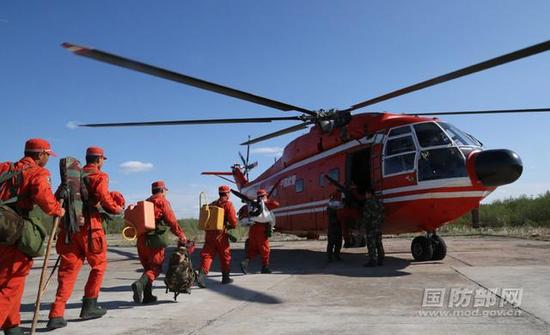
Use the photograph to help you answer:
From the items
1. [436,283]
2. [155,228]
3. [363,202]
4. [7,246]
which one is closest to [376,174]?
[363,202]

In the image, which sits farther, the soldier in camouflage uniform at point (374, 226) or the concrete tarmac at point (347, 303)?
the soldier in camouflage uniform at point (374, 226)

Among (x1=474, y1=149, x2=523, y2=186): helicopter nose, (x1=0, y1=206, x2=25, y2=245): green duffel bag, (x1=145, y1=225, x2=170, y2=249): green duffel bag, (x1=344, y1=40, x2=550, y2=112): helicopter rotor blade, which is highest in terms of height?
(x1=344, y1=40, x2=550, y2=112): helicopter rotor blade

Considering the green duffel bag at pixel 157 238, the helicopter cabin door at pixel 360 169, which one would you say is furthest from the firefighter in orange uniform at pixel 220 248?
the helicopter cabin door at pixel 360 169

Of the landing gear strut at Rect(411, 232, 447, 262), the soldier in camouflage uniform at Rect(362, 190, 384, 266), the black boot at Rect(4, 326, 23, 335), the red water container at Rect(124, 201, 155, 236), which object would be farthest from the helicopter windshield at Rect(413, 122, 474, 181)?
the black boot at Rect(4, 326, 23, 335)

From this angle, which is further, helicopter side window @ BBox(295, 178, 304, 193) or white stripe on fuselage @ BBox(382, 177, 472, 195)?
helicopter side window @ BBox(295, 178, 304, 193)

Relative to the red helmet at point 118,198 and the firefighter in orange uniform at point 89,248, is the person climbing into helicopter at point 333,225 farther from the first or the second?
the firefighter in orange uniform at point 89,248

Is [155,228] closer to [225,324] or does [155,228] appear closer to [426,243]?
[225,324]

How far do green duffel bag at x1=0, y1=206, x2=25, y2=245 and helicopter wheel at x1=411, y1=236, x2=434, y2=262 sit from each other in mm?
7923

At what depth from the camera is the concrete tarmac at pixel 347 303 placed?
4.15 m

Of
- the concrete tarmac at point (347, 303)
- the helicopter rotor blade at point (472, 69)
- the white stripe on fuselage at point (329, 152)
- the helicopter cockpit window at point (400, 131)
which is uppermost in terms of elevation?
the helicopter rotor blade at point (472, 69)

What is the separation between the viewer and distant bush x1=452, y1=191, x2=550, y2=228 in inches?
960

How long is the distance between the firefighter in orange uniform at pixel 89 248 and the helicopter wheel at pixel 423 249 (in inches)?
266

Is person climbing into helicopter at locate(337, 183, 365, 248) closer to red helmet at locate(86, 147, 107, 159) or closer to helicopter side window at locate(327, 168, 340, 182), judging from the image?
helicopter side window at locate(327, 168, 340, 182)

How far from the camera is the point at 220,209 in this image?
739cm
